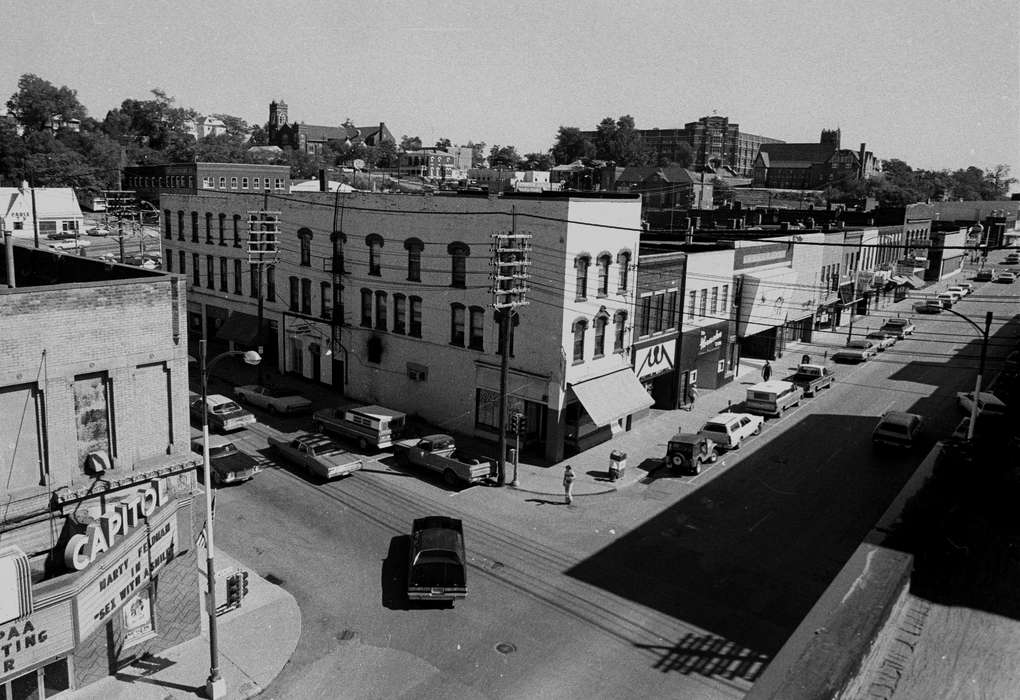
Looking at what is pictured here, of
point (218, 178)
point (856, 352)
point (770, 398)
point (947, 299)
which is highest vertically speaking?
point (218, 178)

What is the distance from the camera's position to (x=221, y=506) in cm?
2684

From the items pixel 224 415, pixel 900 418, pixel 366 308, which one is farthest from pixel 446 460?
Answer: pixel 900 418

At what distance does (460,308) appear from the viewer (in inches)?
1373

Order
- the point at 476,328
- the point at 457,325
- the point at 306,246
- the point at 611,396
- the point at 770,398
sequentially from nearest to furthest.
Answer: the point at 611,396
the point at 476,328
the point at 457,325
the point at 770,398
the point at 306,246

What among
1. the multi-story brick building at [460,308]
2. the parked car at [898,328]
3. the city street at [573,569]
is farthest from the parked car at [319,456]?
the parked car at [898,328]

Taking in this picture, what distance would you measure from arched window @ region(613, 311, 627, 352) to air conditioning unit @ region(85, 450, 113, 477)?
22.8 meters

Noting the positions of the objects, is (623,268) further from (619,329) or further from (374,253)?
(374,253)

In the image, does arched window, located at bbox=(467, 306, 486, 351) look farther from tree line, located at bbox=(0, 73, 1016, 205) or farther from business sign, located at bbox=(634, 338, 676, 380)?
tree line, located at bbox=(0, 73, 1016, 205)

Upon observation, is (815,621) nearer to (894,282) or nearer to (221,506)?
(221,506)

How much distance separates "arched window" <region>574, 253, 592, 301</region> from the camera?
105 feet

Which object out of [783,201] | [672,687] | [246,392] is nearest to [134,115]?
[783,201]

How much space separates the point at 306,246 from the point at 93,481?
27200 mm

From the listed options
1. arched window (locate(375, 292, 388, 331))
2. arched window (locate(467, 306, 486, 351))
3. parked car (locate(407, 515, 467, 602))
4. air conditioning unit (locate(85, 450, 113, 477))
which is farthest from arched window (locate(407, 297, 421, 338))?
air conditioning unit (locate(85, 450, 113, 477))

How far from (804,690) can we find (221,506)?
2421cm
